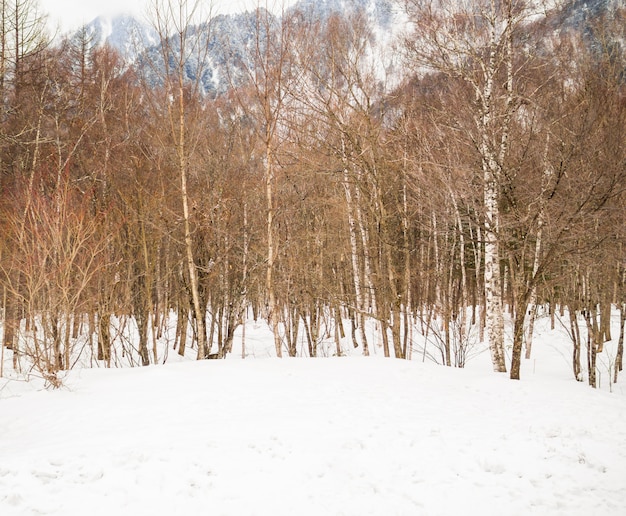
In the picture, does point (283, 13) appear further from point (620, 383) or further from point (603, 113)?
point (620, 383)

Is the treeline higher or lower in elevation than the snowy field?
higher

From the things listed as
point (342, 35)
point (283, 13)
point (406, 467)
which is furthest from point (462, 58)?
point (406, 467)

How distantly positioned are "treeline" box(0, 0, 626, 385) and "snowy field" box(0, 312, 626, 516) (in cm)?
184

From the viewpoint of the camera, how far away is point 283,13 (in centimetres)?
1014

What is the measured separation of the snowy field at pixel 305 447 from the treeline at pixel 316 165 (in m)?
1.84

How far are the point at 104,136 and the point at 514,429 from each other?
13.8 m

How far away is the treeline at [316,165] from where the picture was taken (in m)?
8.22

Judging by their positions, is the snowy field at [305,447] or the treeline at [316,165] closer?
the snowy field at [305,447]

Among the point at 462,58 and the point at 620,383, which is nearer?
the point at 462,58

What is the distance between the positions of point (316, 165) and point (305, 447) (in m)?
7.61

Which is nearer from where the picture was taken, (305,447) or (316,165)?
(305,447)

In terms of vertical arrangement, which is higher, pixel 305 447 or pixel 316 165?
pixel 316 165

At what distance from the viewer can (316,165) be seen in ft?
36.0

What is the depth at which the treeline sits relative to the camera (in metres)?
8.22
